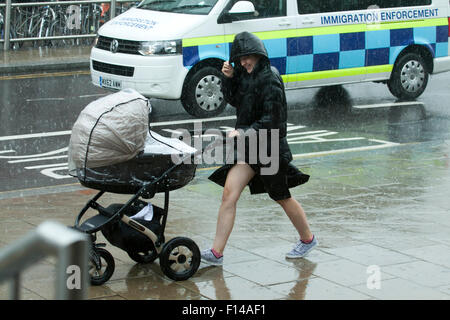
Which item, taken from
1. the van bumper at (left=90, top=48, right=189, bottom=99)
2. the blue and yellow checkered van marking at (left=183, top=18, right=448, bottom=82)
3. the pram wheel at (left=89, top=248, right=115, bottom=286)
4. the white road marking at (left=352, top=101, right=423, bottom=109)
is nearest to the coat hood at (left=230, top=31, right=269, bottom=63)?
the pram wheel at (left=89, top=248, right=115, bottom=286)

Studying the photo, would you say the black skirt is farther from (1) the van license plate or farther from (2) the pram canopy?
(1) the van license plate

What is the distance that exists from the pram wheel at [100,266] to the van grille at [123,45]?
6649mm

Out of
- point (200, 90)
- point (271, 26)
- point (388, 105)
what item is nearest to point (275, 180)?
point (200, 90)

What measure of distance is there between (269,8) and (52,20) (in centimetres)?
757

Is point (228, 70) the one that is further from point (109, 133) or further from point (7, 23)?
point (7, 23)

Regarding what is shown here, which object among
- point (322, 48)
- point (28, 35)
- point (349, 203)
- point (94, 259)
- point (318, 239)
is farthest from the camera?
point (28, 35)

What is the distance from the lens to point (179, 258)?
5473 mm

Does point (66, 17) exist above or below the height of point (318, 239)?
above

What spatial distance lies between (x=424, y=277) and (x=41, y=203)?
11.5 ft

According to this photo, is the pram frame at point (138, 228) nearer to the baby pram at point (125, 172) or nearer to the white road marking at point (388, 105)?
the baby pram at point (125, 172)

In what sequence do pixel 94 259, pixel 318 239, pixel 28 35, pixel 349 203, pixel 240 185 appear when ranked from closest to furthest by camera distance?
pixel 94 259 → pixel 240 185 → pixel 318 239 → pixel 349 203 → pixel 28 35

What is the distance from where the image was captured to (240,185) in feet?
19.0

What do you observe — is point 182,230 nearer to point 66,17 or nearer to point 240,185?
point 240,185

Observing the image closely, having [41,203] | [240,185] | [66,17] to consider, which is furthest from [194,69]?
[66,17]
